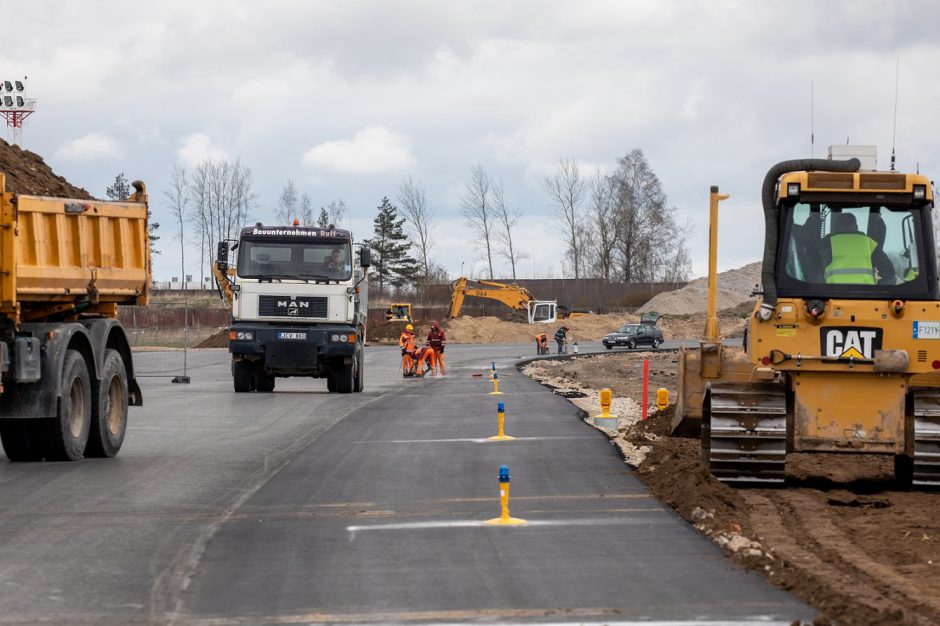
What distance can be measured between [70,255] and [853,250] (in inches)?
335

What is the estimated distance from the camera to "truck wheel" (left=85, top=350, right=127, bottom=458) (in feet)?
52.6

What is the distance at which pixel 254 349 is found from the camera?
28.8 meters

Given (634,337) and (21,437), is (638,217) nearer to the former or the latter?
(634,337)

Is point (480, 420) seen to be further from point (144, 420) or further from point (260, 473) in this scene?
point (260, 473)

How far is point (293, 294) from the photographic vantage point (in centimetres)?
2870

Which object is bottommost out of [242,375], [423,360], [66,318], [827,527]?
[423,360]

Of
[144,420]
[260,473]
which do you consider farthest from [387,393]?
[260,473]

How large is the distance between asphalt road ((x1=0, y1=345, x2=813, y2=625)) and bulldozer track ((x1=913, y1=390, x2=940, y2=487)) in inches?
97.8

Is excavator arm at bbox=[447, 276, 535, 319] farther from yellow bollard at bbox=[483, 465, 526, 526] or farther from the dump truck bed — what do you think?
yellow bollard at bbox=[483, 465, 526, 526]

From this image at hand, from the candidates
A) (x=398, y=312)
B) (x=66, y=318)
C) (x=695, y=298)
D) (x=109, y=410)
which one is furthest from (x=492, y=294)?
(x=66, y=318)

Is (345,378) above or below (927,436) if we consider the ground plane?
below

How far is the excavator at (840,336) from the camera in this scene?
12.4 m

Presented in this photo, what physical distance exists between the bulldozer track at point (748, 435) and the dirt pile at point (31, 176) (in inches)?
319

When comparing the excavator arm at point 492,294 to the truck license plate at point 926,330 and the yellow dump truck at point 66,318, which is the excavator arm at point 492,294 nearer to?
the yellow dump truck at point 66,318
